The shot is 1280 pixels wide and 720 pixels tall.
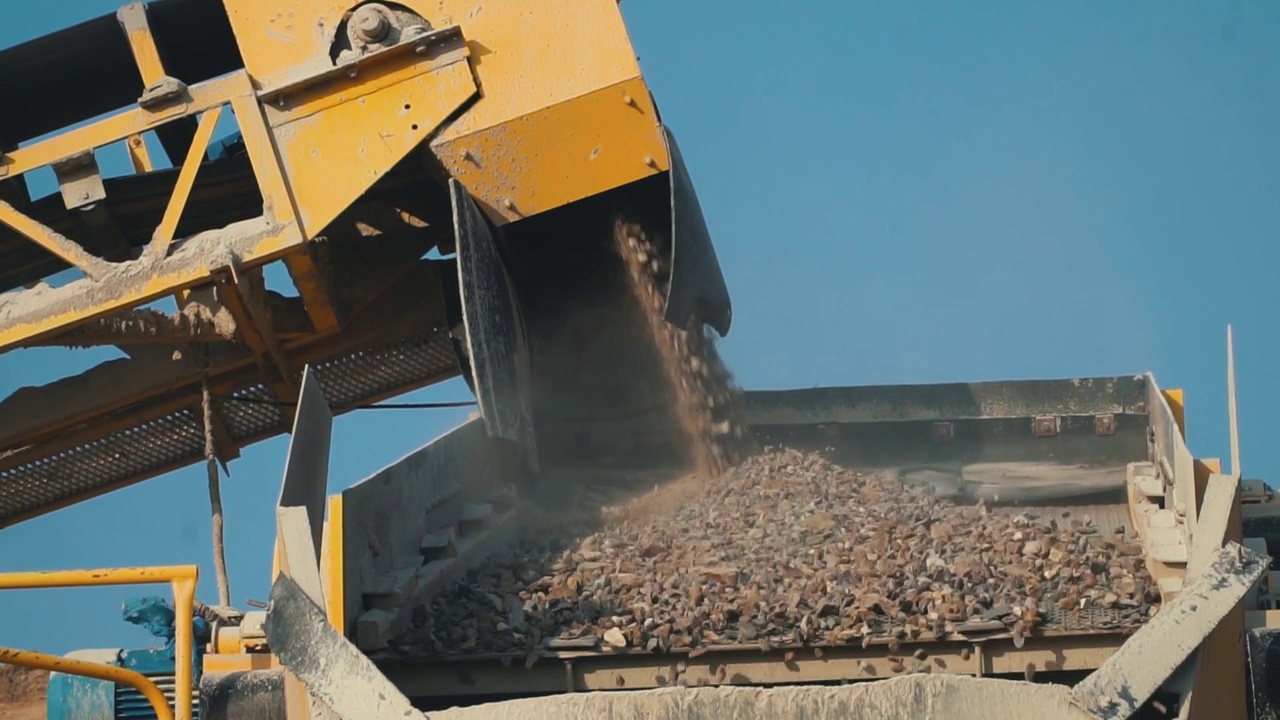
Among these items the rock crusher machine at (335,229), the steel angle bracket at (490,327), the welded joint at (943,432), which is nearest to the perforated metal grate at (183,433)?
the rock crusher machine at (335,229)

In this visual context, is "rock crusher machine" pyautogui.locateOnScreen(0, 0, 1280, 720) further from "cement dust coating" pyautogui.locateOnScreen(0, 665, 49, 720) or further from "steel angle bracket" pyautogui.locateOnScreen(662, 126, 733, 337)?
"cement dust coating" pyautogui.locateOnScreen(0, 665, 49, 720)

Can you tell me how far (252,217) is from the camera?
237 inches

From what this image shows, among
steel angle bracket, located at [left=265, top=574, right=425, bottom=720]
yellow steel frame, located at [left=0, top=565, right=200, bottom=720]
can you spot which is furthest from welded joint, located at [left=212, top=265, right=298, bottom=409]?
steel angle bracket, located at [left=265, top=574, right=425, bottom=720]

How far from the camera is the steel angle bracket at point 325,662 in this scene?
10.5ft

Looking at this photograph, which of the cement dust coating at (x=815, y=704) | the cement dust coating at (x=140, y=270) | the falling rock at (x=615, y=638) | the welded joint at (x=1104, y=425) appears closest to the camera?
the cement dust coating at (x=815, y=704)

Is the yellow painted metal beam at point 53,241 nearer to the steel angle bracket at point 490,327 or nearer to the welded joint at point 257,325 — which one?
the welded joint at point 257,325

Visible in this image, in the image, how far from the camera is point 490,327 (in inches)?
220

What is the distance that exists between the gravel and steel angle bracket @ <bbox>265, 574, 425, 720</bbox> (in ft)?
1.95

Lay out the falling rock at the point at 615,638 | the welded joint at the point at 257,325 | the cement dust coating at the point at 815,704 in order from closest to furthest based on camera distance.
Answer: the cement dust coating at the point at 815,704 < the falling rock at the point at 615,638 < the welded joint at the point at 257,325

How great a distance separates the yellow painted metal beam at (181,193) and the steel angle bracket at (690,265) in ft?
4.84

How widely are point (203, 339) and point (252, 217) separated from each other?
0.49 m

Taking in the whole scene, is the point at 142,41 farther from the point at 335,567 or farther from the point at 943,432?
the point at 943,432

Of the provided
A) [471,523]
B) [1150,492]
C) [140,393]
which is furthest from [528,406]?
[1150,492]

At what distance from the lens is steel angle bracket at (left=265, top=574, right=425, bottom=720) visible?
3.21 meters
